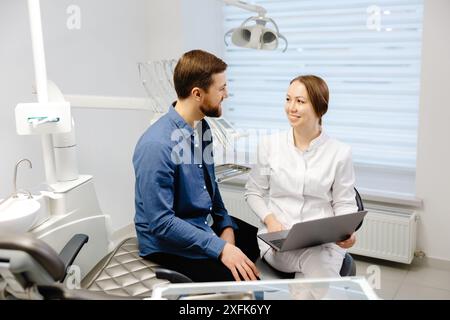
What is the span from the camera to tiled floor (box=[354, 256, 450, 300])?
251cm

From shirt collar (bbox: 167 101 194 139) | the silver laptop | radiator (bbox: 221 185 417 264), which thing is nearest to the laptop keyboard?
the silver laptop

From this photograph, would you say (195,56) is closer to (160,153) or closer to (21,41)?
(160,153)

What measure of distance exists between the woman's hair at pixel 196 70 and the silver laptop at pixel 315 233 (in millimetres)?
649

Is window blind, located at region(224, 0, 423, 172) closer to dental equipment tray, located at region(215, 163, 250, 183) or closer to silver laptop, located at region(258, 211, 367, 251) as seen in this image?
dental equipment tray, located at region(215, 163, 250, 183)

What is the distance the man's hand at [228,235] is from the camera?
→ 1921mm

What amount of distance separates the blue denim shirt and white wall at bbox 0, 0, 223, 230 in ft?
4.03

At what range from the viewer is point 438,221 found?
2.76m

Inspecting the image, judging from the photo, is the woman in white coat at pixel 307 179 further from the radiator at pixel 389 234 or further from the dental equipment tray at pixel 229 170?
the radiator at pixel 389 234

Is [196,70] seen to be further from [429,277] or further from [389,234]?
[429,277]

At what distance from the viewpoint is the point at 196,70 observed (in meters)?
1.76

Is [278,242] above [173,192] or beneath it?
beneath

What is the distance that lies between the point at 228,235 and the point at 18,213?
0.84 metres

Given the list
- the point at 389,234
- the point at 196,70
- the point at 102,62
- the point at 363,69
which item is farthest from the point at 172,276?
the point at 363,69
